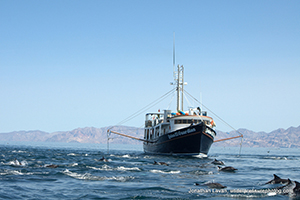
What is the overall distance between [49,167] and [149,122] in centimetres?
4196

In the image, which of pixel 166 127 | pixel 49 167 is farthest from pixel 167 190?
pixel 166 127

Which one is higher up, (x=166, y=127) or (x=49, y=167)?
(x=166, y=127)

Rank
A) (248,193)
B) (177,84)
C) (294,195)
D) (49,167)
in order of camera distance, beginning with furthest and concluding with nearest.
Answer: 1. (177,84)
2. (49,167)
3. (248,193)
4. (294,195)

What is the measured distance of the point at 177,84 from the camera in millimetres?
64688

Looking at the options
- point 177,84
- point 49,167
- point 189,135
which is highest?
point 177,84

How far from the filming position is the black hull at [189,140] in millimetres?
45781

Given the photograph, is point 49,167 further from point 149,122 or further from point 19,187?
point 149,122

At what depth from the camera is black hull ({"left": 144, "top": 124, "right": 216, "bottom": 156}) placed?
1802 inches

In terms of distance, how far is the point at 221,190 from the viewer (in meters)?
18.1

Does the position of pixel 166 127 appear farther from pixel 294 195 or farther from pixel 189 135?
pixel 294 195

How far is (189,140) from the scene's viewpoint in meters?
46.9

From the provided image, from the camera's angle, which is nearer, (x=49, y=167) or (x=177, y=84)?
(x=49, y=167)

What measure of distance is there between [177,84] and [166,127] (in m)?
13.2

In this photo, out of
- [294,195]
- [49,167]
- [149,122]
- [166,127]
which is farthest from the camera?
[149,122]
